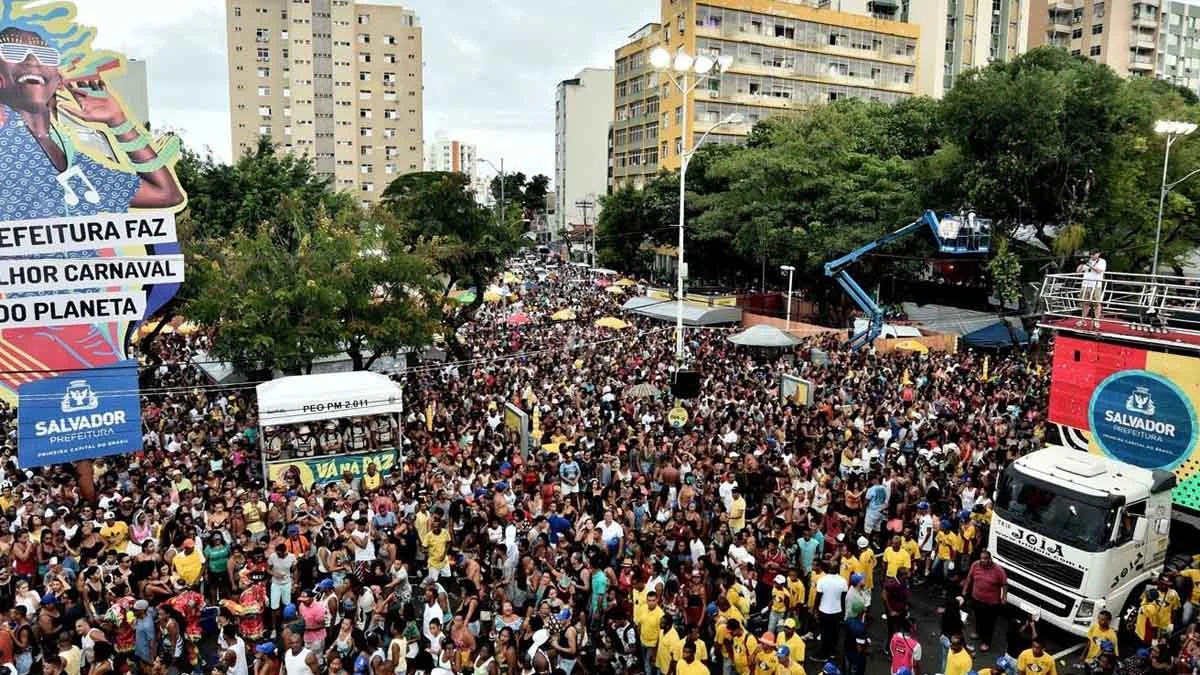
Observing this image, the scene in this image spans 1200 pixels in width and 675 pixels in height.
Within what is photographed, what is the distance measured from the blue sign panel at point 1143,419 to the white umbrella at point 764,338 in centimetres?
1416

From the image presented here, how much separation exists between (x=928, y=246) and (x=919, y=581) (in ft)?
80.8

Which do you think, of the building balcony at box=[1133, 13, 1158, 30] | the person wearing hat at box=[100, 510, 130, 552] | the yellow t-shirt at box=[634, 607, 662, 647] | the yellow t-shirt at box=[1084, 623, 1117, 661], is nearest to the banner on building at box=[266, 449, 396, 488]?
the person wearing hat at box=[100, 510, 130, 552]

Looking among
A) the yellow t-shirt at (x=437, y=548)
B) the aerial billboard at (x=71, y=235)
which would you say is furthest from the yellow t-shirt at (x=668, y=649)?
the aerial billboard at (x=71, y=235)

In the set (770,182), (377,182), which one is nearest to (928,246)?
(770,182)

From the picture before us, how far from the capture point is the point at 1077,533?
400 inches

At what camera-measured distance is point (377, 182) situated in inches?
3406

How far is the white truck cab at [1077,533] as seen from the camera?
10.0m

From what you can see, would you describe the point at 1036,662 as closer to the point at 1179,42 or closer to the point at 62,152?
the point at 62,152

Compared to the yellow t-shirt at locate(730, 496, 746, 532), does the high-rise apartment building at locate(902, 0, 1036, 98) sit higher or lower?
higher

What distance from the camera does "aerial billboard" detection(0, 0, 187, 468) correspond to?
48.4 ft

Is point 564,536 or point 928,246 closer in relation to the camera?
point 564,536

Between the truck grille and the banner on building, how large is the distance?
9.99 m

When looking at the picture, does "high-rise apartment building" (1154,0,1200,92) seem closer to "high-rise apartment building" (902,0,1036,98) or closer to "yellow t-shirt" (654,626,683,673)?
"high-rise apartment building" (902,0,1036,98)

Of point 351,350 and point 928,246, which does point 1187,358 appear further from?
point 928,246
